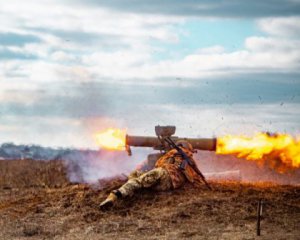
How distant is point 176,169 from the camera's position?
26.1 m

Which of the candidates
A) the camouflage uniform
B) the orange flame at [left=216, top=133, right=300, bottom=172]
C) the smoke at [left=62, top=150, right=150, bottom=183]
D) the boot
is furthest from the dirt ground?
the smoke at [left=62, top=150, right=150, bottom=183]

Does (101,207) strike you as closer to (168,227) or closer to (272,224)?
(168,227)

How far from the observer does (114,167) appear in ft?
120

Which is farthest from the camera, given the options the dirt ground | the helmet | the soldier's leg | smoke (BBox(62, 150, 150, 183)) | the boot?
smoke (BBox(62, 150, 150, 183))

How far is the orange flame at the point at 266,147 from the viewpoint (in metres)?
29.2

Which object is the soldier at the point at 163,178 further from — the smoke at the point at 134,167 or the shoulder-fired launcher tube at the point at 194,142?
the smoke at the point at 134,167

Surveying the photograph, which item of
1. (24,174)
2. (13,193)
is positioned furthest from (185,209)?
(24,174)

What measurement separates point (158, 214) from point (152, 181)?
2.59 metres

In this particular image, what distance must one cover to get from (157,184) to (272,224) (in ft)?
18.4

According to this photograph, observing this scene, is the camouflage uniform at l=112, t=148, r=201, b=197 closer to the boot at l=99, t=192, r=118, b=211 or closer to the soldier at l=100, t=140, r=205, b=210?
the soldier at l=100, t=140, r=205, b=210

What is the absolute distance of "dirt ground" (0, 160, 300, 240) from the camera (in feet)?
65.9

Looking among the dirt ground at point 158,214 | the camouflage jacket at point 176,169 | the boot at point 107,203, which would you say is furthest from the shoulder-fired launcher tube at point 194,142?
the boot at point 107,203

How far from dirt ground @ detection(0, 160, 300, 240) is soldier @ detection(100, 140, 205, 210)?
318mm

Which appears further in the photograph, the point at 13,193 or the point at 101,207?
the point at 13,193
